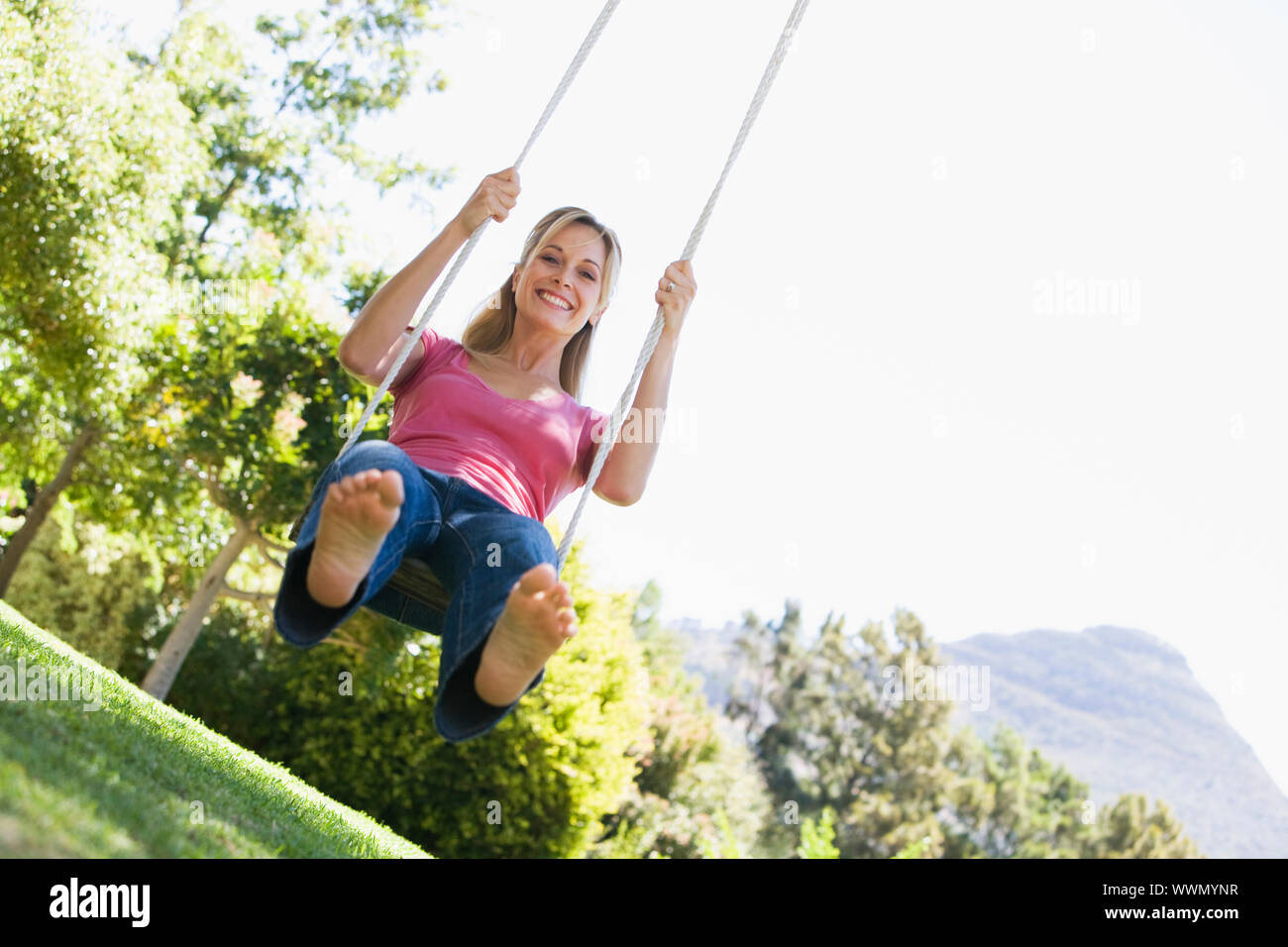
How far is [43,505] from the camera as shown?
39.2ft

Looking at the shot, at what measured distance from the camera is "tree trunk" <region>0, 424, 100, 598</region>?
11562 mm

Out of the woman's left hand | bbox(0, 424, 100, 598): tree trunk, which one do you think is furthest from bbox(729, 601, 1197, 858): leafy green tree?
the woman's left hand

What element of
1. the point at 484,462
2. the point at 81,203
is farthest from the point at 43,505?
the point at 484,462

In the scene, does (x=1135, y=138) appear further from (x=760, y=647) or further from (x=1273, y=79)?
(x=760, y=647)

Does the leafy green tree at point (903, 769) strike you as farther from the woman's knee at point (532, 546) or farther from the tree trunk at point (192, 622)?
Result: the woman's knee at point (532, 546)

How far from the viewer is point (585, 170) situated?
724 inches

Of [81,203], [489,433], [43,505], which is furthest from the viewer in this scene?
[43,505]

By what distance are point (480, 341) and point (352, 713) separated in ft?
24.4

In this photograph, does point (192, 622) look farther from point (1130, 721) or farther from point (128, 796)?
point (1130, 721)

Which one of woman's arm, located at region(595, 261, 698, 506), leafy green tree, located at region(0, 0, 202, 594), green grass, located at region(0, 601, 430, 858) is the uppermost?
leafy green tree, located at region(0, 0, 202, 594)

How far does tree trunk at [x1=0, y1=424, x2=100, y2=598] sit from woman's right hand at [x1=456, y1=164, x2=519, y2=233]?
9448 mm

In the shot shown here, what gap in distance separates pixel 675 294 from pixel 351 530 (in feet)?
3.96

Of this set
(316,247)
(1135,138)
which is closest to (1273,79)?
(1135,138)

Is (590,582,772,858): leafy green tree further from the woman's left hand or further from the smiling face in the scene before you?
the woman's left hand
